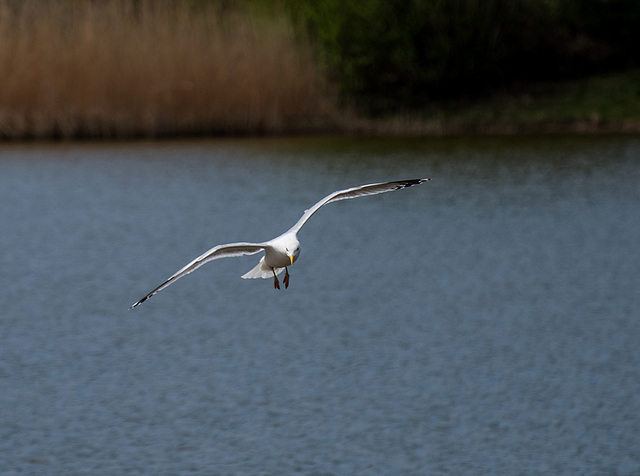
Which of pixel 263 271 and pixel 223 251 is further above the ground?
pixel 223 251

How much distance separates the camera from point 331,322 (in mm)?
12469

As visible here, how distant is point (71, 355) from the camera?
1158 centimetres

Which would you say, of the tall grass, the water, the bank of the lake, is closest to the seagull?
the water

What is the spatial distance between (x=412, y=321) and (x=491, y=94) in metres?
17.6

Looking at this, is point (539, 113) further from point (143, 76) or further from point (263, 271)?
point (263, 271)

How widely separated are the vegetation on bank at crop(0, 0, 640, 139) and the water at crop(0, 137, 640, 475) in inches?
125

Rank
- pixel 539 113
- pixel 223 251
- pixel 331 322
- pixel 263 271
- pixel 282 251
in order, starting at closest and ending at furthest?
pixel 282 251
pixel 223 251
pixel 263 271
pixel 331 322
pixel 539 113

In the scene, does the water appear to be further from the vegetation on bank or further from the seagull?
the vegetation on bank

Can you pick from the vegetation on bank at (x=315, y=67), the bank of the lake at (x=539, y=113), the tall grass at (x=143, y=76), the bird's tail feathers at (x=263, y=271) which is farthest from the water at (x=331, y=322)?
the bank of the lake at (x=539, y=113)

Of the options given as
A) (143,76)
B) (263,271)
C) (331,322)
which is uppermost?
(143,76)

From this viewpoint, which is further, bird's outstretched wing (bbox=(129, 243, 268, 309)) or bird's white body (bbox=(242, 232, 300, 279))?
bird's white body (bbox=(242, 232, 300, 279))

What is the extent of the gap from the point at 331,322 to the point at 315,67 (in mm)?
14621

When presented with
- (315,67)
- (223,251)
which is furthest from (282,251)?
(315,67)

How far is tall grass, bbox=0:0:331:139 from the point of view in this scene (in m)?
24.3
